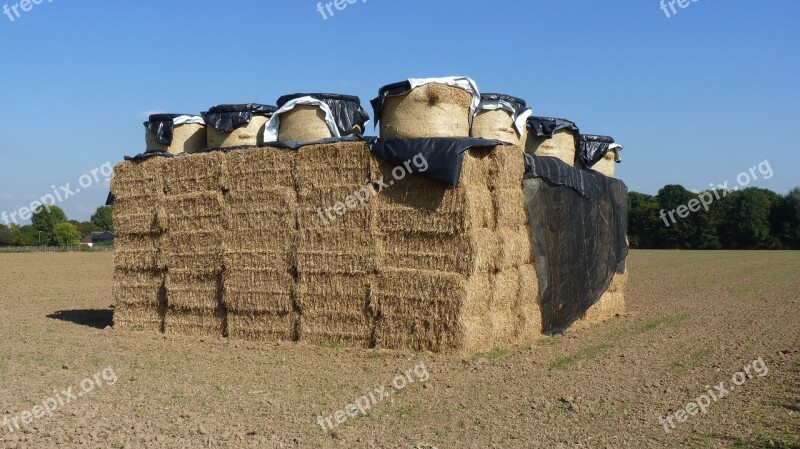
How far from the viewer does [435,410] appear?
6.98 metres

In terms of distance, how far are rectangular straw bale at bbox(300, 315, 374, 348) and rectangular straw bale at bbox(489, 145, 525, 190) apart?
269 centimetres

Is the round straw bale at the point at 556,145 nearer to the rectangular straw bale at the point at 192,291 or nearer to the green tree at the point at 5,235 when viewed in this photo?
the rectangular straw bale at the point at 192,291

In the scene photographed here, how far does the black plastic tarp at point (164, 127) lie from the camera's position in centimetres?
1245

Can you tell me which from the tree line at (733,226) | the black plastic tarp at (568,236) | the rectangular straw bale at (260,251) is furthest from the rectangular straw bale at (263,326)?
the tree line at (733,226)

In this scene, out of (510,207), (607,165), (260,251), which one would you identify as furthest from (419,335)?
(607,165)

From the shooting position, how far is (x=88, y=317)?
1438 cm

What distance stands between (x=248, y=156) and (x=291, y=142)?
2.71ft

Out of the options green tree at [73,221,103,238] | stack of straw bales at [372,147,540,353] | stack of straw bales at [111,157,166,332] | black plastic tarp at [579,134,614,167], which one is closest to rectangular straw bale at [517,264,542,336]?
stack of straw bales at [372,147,540,353]

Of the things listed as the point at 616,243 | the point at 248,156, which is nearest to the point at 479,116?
the point at 248,156

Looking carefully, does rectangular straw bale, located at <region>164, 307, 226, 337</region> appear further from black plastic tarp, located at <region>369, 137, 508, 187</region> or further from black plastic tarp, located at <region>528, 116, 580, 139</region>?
black plastic tarp, located at <region>528, 116, 580, 139</region>

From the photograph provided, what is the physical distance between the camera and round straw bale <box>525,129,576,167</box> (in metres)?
12.9

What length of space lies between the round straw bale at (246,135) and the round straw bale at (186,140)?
0.80 metres

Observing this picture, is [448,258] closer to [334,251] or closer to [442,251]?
[442,251]

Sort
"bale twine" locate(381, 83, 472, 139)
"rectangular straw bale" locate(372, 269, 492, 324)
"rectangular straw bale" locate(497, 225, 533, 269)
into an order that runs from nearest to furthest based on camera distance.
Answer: "rectangular straw bale" locate(372, 269, 492, 324)
"bale twine" locate(381, 83, 472, 139)
"rectangular straw bale" locate(497, 225, 533, 269)
